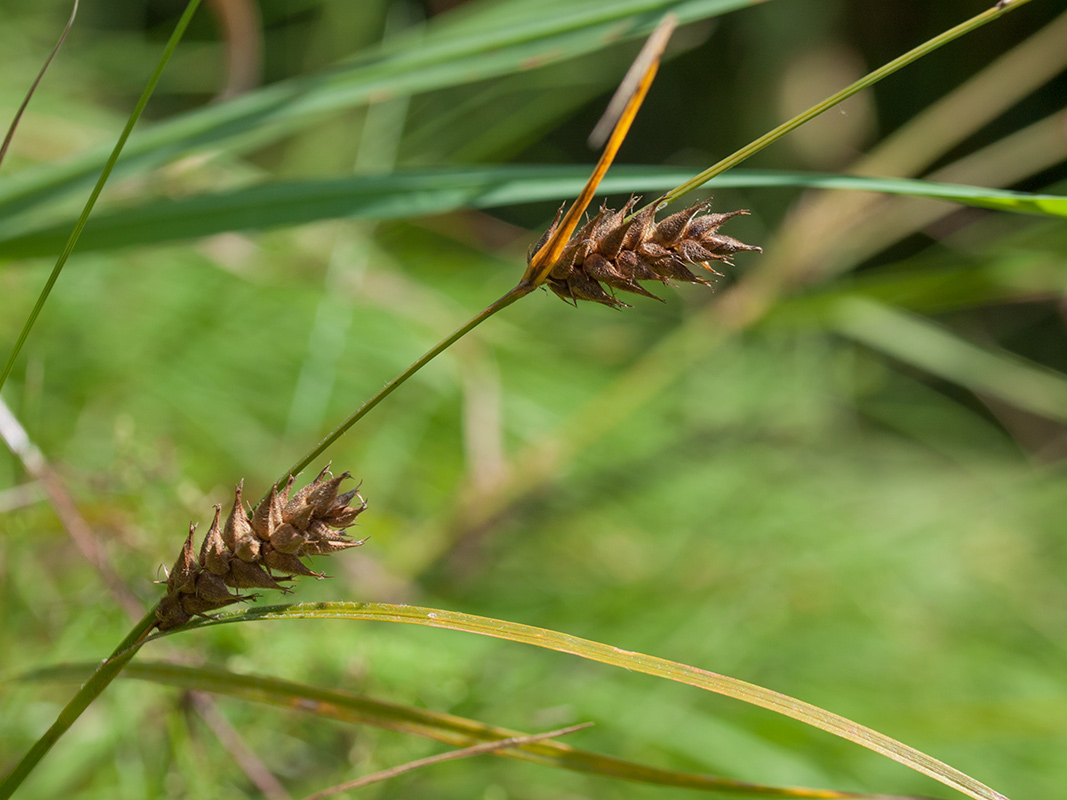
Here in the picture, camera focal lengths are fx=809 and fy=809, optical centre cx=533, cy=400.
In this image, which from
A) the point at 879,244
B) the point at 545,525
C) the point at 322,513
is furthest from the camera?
the point at 879,244

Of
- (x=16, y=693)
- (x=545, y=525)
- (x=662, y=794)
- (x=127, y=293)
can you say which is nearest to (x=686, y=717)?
(x=662, y=794)

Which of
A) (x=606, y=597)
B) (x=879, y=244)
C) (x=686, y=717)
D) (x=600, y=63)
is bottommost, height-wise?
(x=686, y=717)

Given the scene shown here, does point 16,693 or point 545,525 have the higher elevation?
point 545,525

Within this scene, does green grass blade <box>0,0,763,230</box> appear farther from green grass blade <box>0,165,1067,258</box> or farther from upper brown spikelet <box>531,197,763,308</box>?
upper brown spikelet <box>531,197,763,308</box>

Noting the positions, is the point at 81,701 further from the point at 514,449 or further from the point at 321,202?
the point at 514,449

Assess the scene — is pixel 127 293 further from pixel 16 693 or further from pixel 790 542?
pixel 790 542

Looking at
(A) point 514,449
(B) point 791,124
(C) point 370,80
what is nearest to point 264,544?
(B) point 791,124

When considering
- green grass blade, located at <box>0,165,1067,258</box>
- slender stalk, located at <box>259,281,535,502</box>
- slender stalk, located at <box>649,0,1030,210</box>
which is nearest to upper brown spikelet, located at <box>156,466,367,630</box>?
slender stalk, located at <box>259,281,535,502</box>

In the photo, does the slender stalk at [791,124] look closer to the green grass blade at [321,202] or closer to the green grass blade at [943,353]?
the green grass blade at [321,202]
